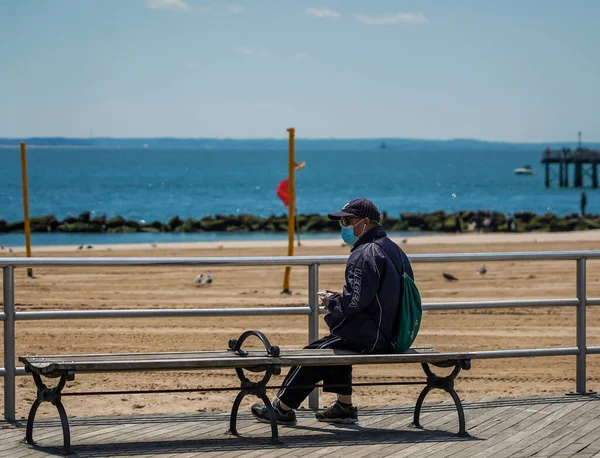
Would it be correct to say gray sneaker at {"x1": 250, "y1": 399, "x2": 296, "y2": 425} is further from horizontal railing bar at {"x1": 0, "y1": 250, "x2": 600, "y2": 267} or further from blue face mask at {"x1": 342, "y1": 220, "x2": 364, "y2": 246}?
blue face mask at {"x1": 342, "y1": 220, "x2": 364, "y2": 246}

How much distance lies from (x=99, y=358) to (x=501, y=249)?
80.2 ft

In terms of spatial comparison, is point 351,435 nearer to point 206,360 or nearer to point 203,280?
point 206,360

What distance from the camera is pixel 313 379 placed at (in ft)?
19.9

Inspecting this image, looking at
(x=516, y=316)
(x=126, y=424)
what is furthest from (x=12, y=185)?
(x=126, y=424)

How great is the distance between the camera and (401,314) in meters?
5.82

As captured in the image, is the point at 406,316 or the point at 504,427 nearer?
the point at 406,316

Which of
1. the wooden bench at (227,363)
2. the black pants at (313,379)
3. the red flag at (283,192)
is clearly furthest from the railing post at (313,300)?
the red flag at (283,192)

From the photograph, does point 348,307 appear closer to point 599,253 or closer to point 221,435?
point 221,435

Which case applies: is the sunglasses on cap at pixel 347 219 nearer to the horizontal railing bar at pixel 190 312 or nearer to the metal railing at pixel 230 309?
the metal railing at pixel 230 309

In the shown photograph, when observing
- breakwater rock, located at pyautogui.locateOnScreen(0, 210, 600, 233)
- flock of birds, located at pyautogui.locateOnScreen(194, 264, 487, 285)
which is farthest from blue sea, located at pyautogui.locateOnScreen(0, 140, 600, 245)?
flock of birds, located at pyautogui.locateOnScreen(194, 264, 487, 285)

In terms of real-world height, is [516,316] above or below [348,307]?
below

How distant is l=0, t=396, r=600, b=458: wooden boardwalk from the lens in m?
5.46

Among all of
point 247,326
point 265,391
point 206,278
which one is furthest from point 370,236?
point 206,278

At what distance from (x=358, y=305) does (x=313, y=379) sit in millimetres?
624
